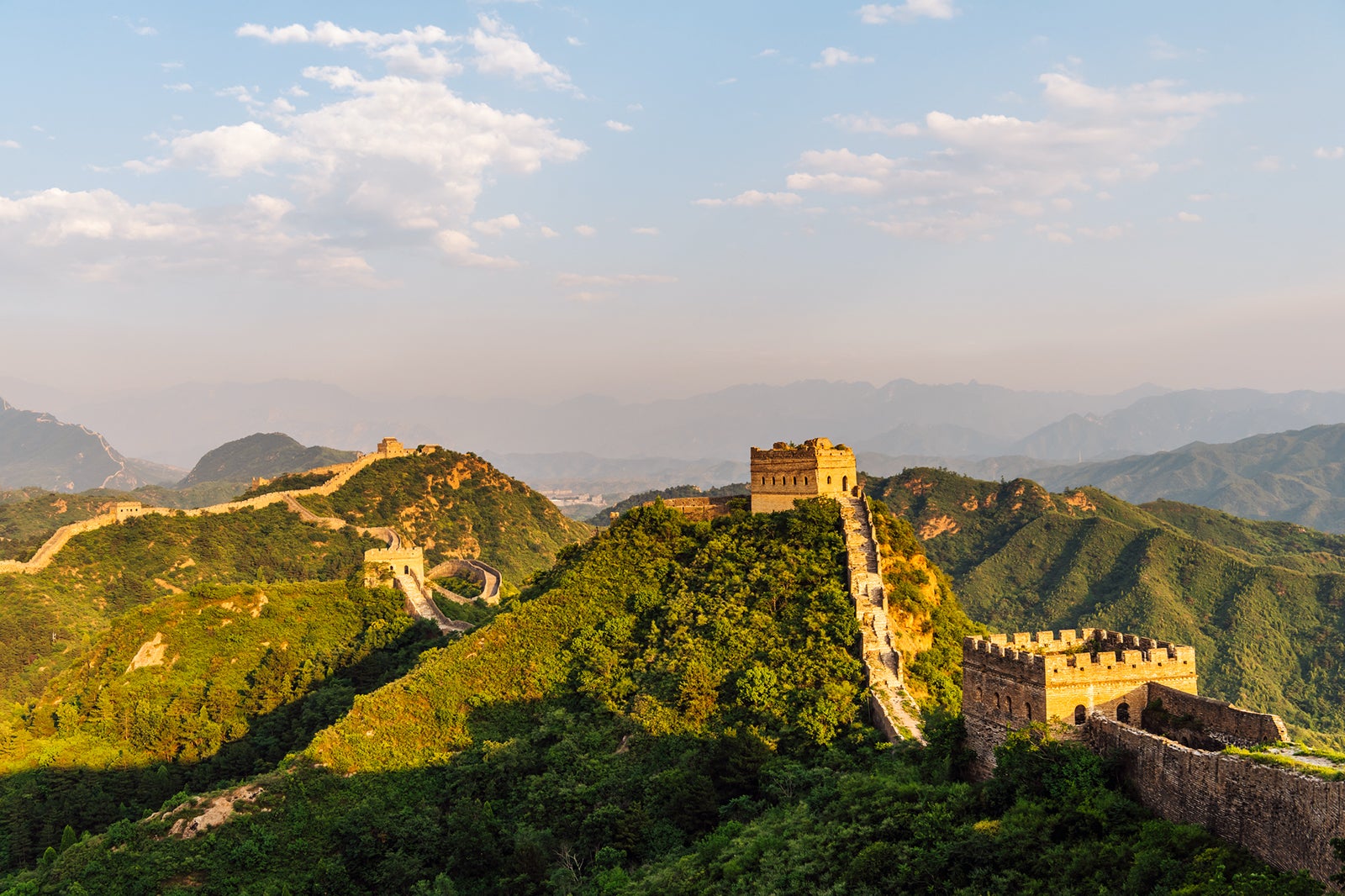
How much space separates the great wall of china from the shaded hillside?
1.85 m

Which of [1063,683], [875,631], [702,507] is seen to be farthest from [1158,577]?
[1063,683]

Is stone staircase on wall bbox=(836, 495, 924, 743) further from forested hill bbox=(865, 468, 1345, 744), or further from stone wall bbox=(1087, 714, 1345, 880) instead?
forested hill bbox=(865, 468, 1345, 744)

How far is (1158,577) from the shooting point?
317ft

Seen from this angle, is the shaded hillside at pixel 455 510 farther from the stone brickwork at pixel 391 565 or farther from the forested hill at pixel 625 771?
the forested hill at pixel 625 771

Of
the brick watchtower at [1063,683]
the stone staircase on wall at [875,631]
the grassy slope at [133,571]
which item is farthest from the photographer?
the grassy slope at [133,571]

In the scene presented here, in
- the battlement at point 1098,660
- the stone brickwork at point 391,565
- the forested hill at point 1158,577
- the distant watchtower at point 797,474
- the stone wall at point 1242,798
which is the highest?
the distant watchtower at point 797,474

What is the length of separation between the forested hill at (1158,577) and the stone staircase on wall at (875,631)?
49.8m

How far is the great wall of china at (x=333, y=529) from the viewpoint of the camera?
63.2m

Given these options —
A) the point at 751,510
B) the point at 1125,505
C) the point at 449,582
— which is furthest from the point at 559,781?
the point at 1125,505

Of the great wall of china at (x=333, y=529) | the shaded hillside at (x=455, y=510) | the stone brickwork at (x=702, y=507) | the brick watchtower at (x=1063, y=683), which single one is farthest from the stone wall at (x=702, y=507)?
the shaded hillside at (x=455, y=510)

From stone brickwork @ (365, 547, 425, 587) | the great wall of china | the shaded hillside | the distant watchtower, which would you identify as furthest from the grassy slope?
the distant watchtower

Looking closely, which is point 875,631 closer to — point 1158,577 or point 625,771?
point 625,771

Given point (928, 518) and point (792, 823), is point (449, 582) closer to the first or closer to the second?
point (792, 823)

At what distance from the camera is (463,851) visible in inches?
1352
